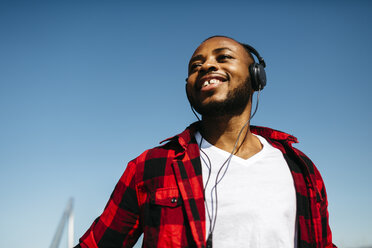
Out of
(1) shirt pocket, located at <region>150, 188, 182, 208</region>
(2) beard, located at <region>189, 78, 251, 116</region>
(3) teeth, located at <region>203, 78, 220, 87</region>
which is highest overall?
(3) teeth, located at <region>203, 78, 220, 87</region>

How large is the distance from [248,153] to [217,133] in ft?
1.15

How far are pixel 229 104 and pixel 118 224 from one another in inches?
55.3

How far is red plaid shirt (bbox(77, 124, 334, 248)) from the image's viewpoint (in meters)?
2.12

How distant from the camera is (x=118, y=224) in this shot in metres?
2.28

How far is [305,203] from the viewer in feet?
8.11

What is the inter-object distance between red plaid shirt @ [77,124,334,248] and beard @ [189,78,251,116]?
0.34 metres

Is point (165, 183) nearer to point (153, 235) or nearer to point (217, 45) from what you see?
point (153, 235)

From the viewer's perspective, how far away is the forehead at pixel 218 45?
9.45ft

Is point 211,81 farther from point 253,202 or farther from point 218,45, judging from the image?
point 253,202

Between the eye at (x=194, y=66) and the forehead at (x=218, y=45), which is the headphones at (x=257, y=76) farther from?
the eye at (x=194, y=66)

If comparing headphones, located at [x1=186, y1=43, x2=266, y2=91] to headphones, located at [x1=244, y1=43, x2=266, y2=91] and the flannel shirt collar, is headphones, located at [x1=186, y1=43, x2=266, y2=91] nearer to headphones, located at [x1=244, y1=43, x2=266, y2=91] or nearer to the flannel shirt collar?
headphones, located at [x1=244, y1=43, x2=266, y2=91]

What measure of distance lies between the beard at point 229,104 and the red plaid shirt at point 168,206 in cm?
34

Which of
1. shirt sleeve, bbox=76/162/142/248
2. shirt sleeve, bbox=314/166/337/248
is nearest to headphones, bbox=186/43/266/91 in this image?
shirt sleeve, bbox=314/166/337/248

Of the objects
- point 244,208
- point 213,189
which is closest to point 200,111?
point 213,189
